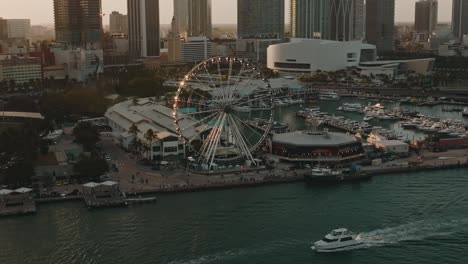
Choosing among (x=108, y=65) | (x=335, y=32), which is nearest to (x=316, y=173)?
(x=108, y=65)

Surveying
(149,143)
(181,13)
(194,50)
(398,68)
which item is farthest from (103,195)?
(181,13)

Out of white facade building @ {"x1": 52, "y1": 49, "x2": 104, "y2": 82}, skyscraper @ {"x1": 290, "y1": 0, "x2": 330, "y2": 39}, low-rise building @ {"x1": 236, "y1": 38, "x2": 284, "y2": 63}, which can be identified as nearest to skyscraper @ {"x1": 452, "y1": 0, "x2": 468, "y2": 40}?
skyscraper @ {"x1": 290, "y1": 0, "x2": 330, "y2": 39}

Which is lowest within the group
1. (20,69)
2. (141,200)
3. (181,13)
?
(141,200)

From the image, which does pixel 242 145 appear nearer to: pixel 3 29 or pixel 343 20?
pixel 343 20

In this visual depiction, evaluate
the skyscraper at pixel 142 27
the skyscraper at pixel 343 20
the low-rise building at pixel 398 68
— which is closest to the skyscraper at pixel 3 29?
the skyscraper at pixel 142 27

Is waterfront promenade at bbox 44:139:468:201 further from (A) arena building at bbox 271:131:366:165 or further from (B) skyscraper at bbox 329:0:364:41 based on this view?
(B) skyscraper at bbox 329:0:364:41

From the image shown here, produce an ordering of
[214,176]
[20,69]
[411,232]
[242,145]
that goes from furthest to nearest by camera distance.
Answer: [20,69], [242,145], [214,176], [411,232]

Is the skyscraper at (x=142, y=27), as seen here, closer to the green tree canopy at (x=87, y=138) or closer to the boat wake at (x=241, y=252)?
→ the green tree canopy at (x=87, y=138)

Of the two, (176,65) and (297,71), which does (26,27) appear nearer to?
(176,65)
